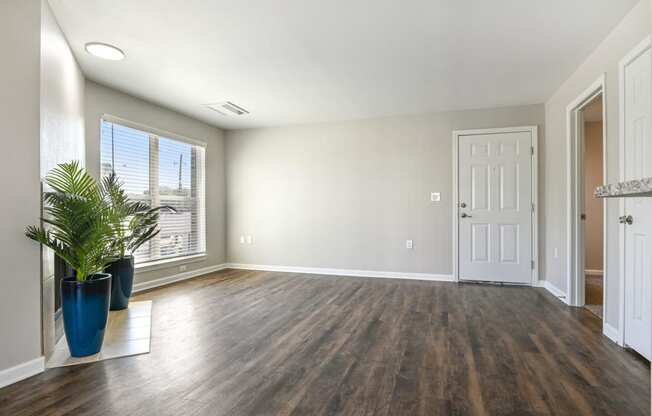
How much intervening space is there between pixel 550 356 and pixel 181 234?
4702mm

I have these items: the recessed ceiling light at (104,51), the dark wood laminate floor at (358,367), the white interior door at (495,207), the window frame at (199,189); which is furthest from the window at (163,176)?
the white interior door at (495,207)

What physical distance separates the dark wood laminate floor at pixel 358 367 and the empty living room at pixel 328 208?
0.02 metres

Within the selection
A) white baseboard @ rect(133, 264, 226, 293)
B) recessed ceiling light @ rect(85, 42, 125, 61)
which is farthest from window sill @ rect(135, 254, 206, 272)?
recessed ceiling light @ rect(85, 42, 125, 61)

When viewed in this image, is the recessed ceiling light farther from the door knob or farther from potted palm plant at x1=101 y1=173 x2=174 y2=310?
the door knob

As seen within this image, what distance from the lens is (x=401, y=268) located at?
512 cm

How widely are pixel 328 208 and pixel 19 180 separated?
392cm

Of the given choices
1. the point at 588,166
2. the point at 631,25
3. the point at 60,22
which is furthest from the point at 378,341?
the point at 588,166

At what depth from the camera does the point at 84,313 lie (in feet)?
7.67

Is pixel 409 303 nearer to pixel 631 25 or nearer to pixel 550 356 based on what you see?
pixel 550 356

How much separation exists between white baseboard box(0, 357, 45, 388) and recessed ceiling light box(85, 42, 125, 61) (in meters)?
2.51

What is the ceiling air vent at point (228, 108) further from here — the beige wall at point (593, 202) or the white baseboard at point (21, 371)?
the beige wall at point (593, 202)

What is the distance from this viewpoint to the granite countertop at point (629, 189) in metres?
0.90

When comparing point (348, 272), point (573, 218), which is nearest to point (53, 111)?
point (348, 272)

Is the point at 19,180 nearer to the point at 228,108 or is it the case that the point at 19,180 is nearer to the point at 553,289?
the point at 228,108
